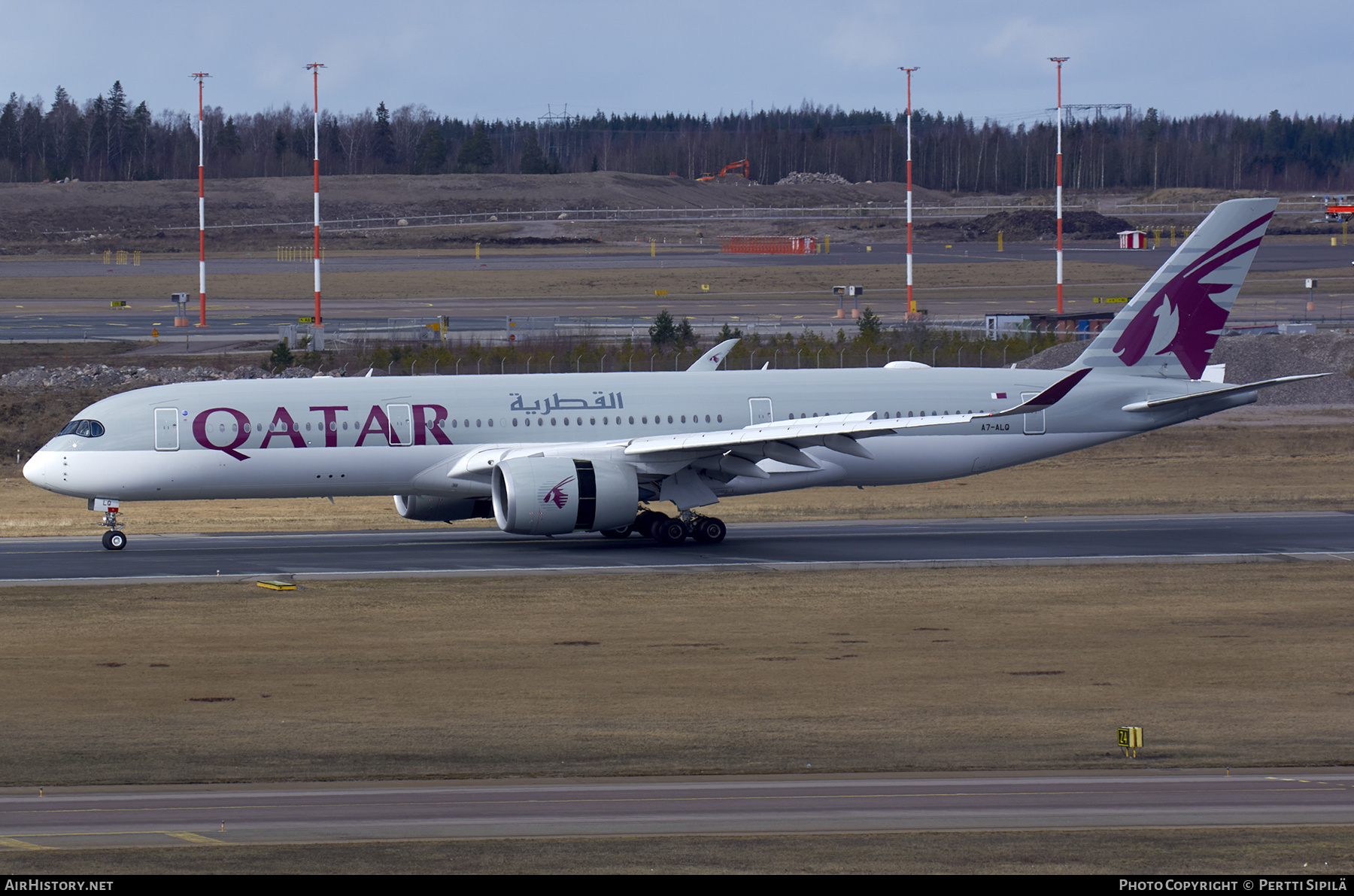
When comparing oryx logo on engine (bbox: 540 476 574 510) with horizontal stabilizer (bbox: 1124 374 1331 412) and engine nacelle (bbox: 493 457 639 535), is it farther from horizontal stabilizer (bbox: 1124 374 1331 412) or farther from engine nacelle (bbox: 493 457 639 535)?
horizontal stabilizer (bbox: 1124 374 1331 412)

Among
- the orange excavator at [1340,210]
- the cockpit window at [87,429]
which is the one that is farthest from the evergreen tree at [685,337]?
the orange excavator at [1340,210]

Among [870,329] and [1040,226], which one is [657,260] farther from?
[870,329]

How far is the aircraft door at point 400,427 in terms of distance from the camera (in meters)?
35.8

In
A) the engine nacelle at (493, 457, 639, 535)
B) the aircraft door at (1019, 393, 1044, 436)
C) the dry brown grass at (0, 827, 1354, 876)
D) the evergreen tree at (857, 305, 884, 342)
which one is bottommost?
the dry brown grass at (0, 827, 1354, 876)

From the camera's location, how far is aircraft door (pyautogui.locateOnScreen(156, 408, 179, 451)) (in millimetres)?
35312

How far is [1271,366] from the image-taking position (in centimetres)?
6562

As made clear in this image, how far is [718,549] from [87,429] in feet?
50.7

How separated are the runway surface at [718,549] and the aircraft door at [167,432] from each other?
8.60 feet

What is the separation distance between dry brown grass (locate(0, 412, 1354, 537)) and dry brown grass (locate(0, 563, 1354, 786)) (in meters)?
11.1

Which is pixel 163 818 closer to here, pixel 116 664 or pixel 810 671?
pixel 116 664

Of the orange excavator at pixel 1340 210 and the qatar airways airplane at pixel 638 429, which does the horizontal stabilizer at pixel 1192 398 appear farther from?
the orange excavator at pixel 1340 210

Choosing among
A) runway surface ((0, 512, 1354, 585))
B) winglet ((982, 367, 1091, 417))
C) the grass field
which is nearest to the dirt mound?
the grass field

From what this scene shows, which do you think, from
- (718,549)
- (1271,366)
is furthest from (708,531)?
(1271,366)

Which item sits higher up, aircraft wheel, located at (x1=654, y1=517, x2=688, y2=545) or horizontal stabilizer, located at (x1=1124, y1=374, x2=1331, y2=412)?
horizontal stabilizer, located at (x1=1124, y1=374, x2=1331, y2=412)
